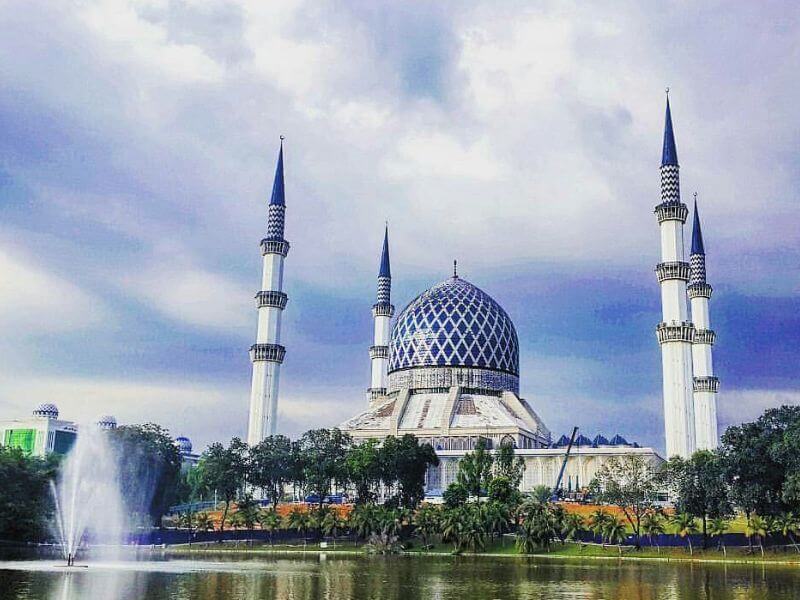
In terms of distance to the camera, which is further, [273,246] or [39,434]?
[39,434]

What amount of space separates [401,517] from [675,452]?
18815 millimetres

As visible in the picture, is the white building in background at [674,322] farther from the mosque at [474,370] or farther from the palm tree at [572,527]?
the palm tree at [572,527]

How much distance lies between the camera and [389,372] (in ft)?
247

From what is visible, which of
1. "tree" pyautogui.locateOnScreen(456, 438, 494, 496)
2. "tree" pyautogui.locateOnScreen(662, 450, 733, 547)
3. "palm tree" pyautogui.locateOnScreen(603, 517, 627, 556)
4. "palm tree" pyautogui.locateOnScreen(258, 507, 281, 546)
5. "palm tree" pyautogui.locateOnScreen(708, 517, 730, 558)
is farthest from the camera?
"tree" pyautogui.locateOnScreen(456, 438, 494, 496)

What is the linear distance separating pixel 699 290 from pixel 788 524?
29295mm

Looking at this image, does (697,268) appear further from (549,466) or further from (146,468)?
(146,468)

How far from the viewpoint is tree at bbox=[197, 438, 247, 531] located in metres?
48.9

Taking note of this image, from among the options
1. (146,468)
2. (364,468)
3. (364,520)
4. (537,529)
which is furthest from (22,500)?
(537,529)

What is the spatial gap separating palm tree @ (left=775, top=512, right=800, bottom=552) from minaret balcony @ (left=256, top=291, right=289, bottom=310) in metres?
36.7

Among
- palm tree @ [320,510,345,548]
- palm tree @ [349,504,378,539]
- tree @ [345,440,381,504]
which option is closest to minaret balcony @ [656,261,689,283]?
tree @ [345,440,381,504]

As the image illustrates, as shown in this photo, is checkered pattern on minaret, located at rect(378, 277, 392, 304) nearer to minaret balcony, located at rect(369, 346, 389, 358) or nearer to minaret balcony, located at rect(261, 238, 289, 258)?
minaret balcony, located at rect(369, 346, 389, 358)

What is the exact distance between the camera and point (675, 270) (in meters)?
52.8

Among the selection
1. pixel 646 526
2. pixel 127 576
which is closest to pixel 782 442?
pixel 646 526

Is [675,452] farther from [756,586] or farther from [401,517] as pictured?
[756,586]
